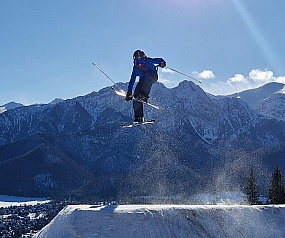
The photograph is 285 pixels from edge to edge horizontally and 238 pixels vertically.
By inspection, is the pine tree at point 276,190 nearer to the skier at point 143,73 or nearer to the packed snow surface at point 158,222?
the skier at point 143,73

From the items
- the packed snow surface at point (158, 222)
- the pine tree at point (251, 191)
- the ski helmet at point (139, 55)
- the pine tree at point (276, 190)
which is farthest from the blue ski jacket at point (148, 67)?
the pine tree at point (251, 191)

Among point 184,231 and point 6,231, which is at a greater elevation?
point 184,231

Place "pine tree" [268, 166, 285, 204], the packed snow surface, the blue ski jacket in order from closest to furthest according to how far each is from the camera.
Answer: the packed snow surface
the blue ski jacket
"pine tree" [268, 166, 285, 204]

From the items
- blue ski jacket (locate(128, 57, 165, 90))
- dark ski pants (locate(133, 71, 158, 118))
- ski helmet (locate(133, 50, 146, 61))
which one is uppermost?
ski helmet (locate(133, 50, 146, 61))

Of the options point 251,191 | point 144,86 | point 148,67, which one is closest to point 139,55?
point 148,67

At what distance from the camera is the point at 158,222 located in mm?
10984

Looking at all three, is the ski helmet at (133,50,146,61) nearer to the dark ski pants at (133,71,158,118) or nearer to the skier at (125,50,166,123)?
the skier at (125,50,166,123)

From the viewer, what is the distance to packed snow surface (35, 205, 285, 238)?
1035cm

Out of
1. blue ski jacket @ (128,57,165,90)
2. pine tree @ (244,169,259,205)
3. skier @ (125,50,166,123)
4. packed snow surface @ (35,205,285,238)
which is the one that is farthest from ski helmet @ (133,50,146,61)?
pine tree @ (244,169,259,205)

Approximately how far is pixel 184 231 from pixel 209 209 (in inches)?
62.5

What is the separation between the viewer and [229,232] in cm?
1200

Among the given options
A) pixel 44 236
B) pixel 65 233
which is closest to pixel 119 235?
pixel 65 233

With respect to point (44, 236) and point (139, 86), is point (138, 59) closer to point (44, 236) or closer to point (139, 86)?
point (139, 86)

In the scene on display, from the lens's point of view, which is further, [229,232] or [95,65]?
[95,65]
